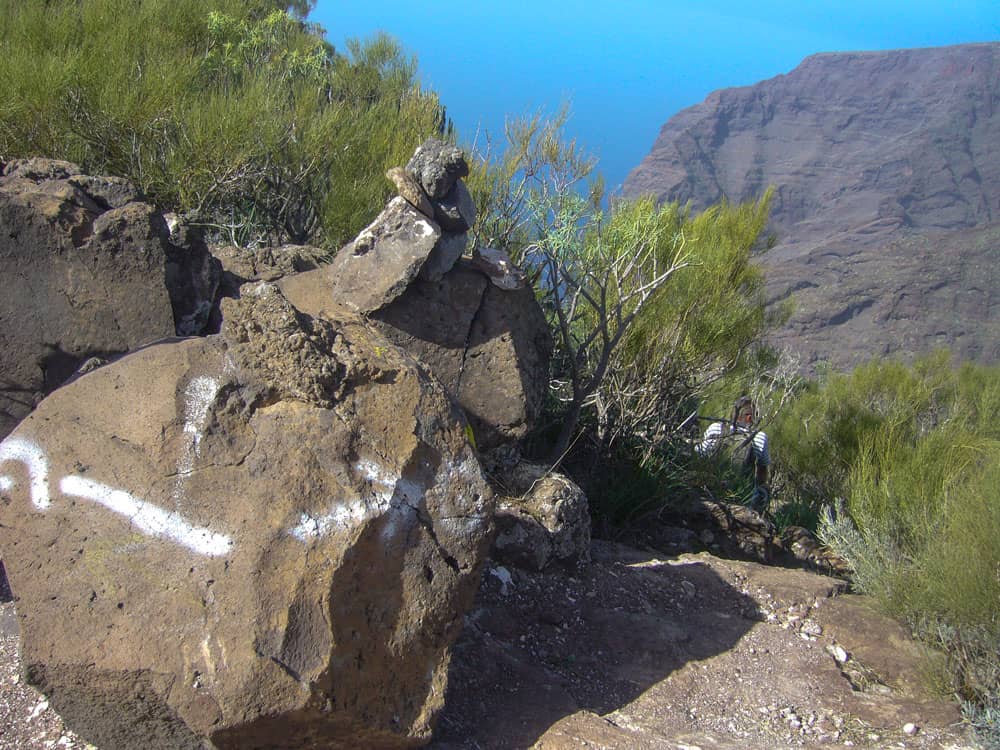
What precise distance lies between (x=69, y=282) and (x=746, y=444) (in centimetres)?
602

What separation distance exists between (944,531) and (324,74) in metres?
8.73

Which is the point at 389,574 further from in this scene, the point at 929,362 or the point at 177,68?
the point at 929,362

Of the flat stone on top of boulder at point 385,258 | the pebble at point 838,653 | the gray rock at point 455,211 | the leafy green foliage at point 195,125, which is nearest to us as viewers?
the pebble at point 838,653

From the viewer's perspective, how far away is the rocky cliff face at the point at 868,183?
96.4 ft

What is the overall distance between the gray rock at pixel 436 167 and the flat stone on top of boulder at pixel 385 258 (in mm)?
164

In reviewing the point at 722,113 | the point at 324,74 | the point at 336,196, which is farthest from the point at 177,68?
the point at 722,113

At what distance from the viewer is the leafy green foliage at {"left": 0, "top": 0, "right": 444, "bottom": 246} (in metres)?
7.05

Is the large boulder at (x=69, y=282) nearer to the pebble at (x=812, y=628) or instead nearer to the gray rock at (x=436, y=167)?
the gray rock at (x=436, y=167)

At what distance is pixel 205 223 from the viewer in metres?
6.69

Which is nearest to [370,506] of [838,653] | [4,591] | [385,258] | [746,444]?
[4,591]

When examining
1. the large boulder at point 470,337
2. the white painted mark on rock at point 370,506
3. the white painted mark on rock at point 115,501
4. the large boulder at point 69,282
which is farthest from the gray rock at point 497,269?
the white painted mark on rock at point 115,501

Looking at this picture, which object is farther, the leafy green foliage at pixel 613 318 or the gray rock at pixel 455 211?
the leafy green foliage at pixel 613 318

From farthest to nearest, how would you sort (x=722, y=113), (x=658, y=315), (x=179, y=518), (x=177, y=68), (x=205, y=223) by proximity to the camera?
(x=722, y=113) → (x=177, y=68) → (x=658, y=315) → (x=205, y=223) → (x=179, y=518)

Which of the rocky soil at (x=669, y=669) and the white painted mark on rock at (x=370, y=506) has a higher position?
the white painted mark on rock at (x=370, y=506)
